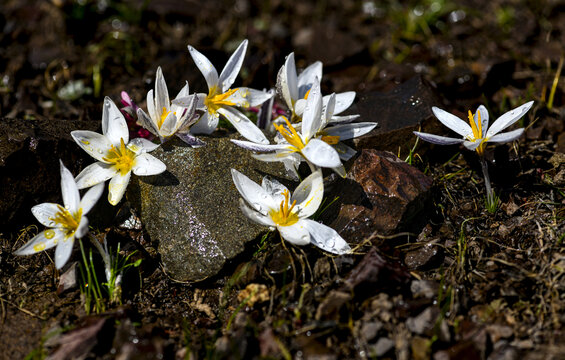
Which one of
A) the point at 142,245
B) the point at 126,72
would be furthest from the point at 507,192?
the point at 126,72

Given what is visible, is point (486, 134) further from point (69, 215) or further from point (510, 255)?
point (69, 215)

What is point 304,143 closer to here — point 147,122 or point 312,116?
point 312,116

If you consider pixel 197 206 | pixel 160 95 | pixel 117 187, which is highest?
pixel 160 95

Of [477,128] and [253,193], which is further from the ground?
[477,128]

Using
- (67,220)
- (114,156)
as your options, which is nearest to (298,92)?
(114,156)

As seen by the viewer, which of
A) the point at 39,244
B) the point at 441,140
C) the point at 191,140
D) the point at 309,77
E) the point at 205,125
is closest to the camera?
the point at 39,244

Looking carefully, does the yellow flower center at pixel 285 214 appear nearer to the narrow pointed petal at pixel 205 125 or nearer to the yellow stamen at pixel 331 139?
the yellow stamen at pixel 331 139

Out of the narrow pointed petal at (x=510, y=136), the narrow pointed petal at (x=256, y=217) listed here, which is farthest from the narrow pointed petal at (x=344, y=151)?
the narrow pointed petal at (x=510, y=136)
